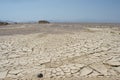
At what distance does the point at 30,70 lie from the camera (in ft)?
15.7

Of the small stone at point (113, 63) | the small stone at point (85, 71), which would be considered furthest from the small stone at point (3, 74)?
the small stone at point (113, 63)

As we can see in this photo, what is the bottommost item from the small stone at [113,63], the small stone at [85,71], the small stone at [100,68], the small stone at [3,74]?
the small stone at [3,74]

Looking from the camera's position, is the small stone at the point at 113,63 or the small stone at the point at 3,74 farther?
the small stone at the point at 113,63

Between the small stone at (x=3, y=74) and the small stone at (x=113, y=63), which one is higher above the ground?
the small stone at (x=113, y=63)

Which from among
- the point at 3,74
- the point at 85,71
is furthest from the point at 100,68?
the point at 3,74

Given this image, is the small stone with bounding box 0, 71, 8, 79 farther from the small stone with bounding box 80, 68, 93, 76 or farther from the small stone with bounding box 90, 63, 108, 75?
the small stone with bounding box 90, 63, 108, 75

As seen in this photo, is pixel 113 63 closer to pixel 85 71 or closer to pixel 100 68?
pixel 100 68

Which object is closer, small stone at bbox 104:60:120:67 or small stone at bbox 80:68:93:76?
small stone at bbox 80:68:93:76

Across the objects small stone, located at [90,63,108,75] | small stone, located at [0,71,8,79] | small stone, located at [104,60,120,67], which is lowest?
small stone, located at [0,71,8,79]

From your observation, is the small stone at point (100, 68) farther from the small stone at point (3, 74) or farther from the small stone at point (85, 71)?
the small stone at point (3, 74)

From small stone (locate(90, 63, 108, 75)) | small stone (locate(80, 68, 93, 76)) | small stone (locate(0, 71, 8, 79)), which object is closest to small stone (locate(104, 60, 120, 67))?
small stone (locate(90, 63, 108, 75))

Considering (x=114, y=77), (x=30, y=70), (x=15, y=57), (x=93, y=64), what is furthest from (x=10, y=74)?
(x=114, y=77)

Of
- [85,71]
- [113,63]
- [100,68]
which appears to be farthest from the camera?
[113,63]

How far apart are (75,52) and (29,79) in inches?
109
